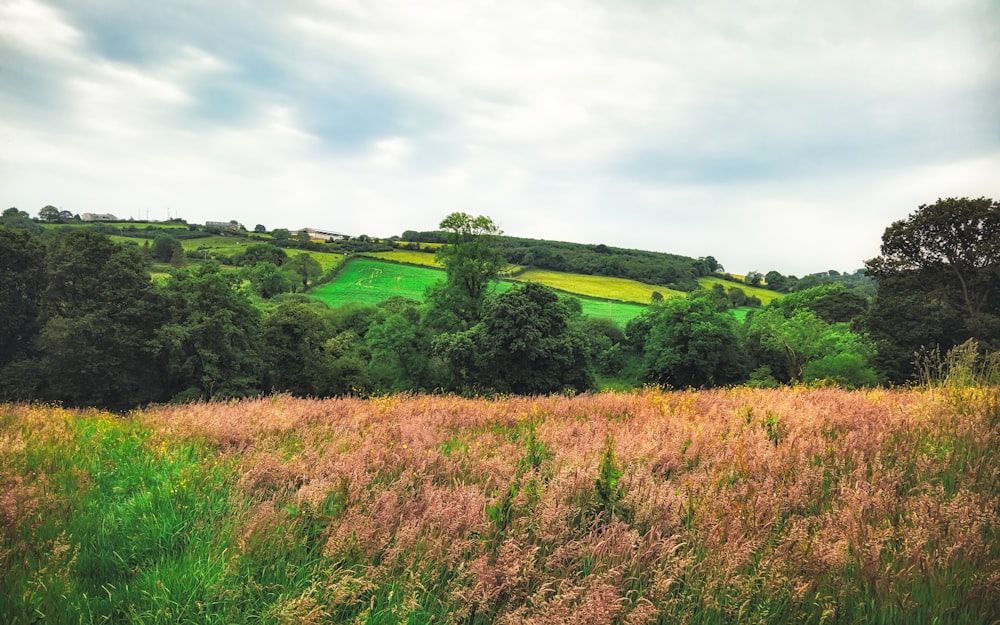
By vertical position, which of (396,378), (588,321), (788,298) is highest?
(788,298)

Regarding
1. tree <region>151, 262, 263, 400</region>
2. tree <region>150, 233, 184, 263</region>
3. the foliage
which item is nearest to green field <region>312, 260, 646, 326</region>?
the foliage

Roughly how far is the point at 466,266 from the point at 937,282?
4256 centimetres

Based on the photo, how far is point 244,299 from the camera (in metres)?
39.6

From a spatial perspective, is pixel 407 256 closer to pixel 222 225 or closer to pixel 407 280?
pixel 407 280

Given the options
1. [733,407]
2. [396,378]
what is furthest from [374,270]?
[733,407]

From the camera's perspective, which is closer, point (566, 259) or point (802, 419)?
point (802, 419)

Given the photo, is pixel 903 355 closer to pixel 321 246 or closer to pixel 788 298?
pixel 788 298

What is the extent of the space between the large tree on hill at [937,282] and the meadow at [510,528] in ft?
149

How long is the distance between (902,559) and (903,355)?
49.3m

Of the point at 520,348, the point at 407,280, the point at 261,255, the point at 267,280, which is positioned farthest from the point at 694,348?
the point at 261,255

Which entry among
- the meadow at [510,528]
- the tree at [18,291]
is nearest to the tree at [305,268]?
the tree at [18,291]

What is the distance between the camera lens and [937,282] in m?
42.3

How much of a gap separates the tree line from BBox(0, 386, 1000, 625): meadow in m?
27.7

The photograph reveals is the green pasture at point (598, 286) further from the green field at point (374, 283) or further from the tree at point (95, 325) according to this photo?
the tree at point (95, 325)
